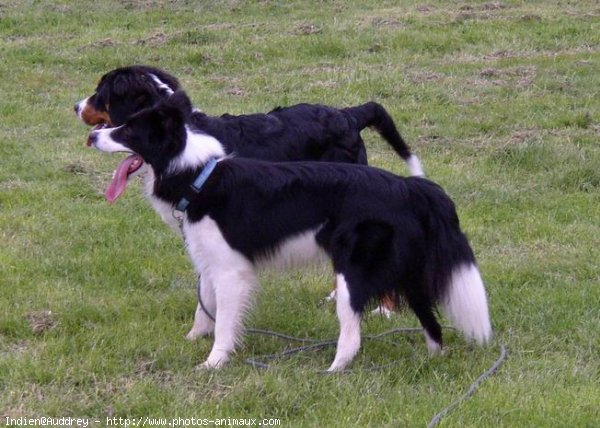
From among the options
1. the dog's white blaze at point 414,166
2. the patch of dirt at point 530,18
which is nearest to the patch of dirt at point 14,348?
the dog's white blaze at point 414,166

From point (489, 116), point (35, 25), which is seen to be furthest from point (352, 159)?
point (35, 25)

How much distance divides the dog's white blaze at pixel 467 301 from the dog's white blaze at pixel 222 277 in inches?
43.1

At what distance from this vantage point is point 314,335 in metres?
5.87

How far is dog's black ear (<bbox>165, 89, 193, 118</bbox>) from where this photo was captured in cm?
517

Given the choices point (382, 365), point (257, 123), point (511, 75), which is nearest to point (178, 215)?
point (257, 123)

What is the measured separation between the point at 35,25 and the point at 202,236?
12493 millimetres

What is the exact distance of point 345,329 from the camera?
515 cm

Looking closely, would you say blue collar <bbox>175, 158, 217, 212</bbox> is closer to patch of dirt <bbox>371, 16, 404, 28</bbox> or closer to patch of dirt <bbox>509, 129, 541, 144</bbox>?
patch of dirt <bbox>509, 129, 541, 144</bbox>

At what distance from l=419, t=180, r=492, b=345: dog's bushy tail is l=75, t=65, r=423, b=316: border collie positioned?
716 mm

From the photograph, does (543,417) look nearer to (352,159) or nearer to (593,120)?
(352,159)

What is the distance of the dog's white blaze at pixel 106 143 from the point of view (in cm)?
515

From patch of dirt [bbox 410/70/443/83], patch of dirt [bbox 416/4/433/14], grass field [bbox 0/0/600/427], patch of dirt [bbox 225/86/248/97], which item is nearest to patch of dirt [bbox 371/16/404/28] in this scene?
grass field [bbox 0/0/600/427]

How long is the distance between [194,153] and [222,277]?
2.27 ft

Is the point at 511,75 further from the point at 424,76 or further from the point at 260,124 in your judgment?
the point at 260,124
